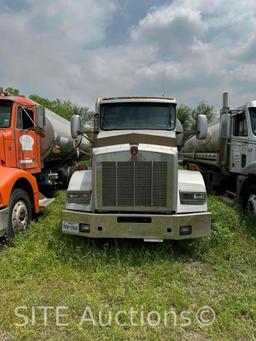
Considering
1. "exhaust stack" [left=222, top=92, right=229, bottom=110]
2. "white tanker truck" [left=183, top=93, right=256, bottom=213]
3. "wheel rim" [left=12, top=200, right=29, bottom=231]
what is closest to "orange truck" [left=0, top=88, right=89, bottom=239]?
"wheel rim" [left=12, top=200, right=29, bottom=231]

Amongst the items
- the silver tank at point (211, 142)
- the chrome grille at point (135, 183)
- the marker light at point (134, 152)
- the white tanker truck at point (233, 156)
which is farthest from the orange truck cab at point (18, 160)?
the silver tank at point (211, 142)

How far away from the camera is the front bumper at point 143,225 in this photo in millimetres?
4988

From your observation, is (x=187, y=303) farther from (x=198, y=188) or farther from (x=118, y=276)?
(x=198, y=188)

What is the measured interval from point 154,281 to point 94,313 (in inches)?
41.5

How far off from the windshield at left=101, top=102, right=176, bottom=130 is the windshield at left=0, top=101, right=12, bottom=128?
80.9 inches

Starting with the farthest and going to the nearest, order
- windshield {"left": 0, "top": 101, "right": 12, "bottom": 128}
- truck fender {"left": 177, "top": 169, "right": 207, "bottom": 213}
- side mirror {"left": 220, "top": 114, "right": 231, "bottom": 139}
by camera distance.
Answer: side mirror {"left": 220, "top": 114, "right": 231, "bottom": 139} → windshield {"left": 0, "top": 101, "right": 12, "bottom": 128} → truck fender {"left": 177, "top": 169, "right": 207, "bottom": 213}

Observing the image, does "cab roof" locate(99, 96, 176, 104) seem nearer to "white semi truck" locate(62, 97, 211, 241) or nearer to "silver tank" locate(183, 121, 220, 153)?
"white semi truck" locate(62, 97, 211, 241)

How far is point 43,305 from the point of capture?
391cm

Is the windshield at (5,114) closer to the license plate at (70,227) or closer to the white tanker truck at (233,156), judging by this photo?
the license plate at (70,227)

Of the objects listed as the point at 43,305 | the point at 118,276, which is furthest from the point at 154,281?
the point at 43,305

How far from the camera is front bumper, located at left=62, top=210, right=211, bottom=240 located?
499 cm

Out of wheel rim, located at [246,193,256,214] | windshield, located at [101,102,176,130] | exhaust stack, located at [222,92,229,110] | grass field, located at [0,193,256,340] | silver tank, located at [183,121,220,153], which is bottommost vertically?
grass field, located at [0,193,256,340]

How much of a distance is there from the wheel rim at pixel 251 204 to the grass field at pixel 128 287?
3.53 feet

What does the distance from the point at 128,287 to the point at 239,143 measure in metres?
5.75
